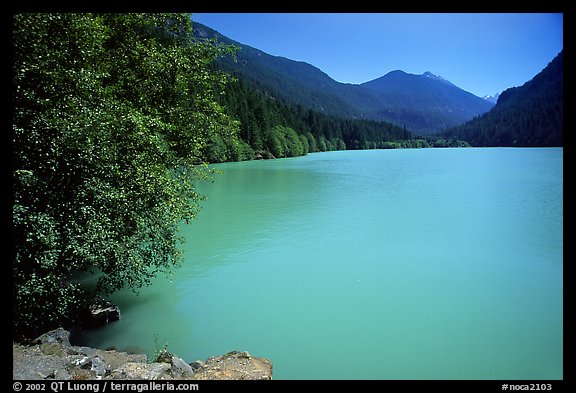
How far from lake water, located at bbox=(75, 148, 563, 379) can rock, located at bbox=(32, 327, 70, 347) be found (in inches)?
41.7

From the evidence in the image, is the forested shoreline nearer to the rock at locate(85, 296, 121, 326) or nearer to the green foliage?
the green foliage

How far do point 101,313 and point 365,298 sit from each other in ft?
24.0

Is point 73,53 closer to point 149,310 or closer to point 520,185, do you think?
point 149,310

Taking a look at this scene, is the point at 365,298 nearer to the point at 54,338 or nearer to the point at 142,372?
the point at 142,372

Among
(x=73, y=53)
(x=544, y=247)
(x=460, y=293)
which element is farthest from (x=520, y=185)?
(x=73, y=53)

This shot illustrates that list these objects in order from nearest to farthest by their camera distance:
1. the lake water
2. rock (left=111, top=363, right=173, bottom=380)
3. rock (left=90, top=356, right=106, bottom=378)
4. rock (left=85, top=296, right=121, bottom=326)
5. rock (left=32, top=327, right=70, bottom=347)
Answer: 1. rock (left=111, top=363, right=173, bottom=380)
2. rock (left=90, top=356, right=106, bottom=378)
3. rock (left=32, top=327, right=70, bottom=347)
4. the lake water
5. rock (left=85, top=296, right=121, bottom=326)

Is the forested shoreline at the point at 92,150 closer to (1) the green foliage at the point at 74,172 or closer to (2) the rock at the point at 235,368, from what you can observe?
(1) the green foliage at the point at 74,172

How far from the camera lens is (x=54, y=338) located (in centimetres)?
717

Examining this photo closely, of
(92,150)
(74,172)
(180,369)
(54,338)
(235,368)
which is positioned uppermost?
(92,150)

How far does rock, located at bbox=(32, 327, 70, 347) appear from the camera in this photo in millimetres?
6935

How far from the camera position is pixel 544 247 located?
53.3 ft

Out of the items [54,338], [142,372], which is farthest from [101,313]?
[142,372]

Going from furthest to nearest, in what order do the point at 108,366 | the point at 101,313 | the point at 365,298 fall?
the point at 365,298 < the point at 101,313 < the point at 108,366

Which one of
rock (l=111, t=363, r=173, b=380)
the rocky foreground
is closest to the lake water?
the rocky foreground
